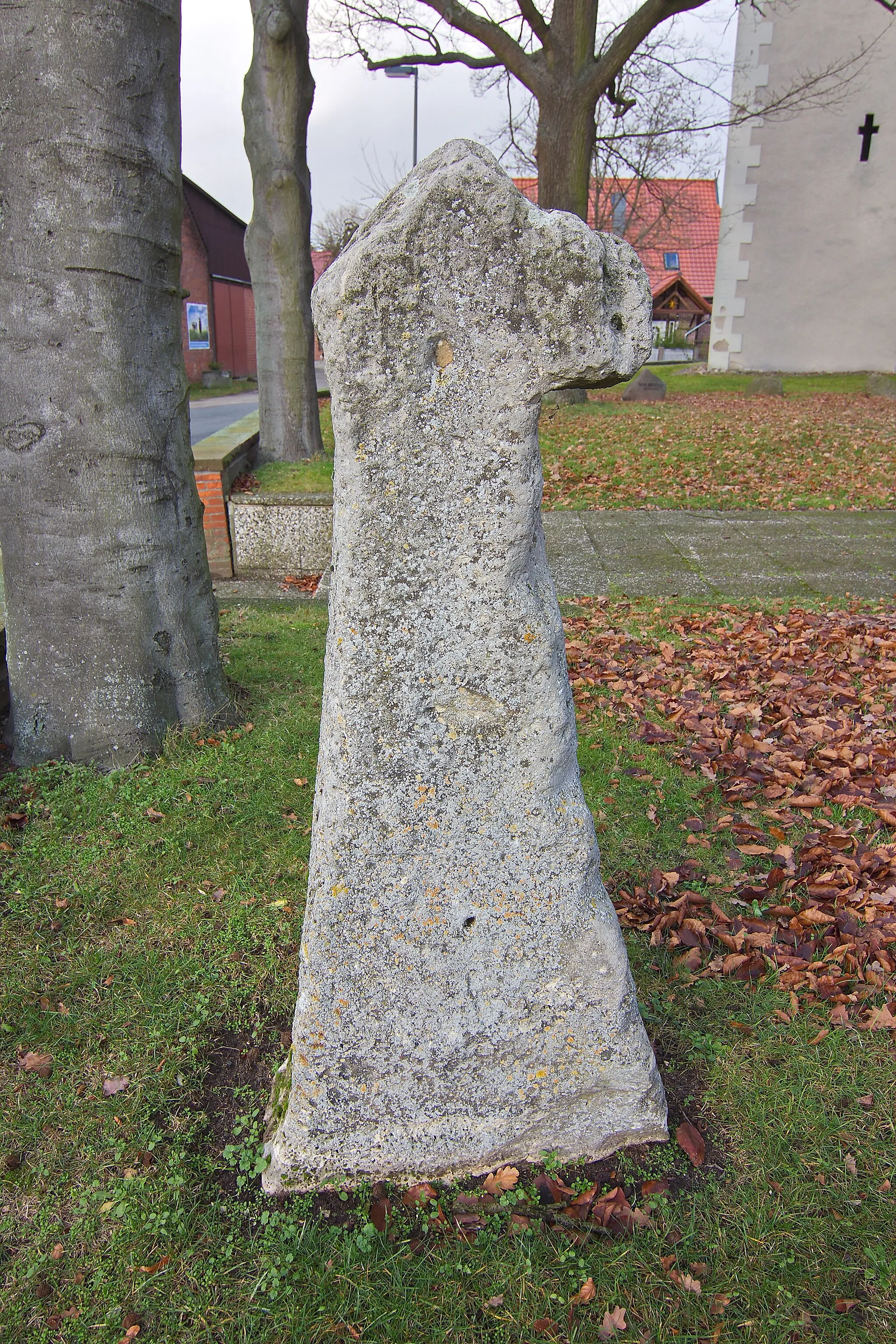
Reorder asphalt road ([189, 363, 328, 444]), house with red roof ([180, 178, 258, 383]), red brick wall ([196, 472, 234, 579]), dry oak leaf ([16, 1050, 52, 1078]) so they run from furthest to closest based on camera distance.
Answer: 1. house with red roof ([180, 178, 258, 383])
2. asphalt road ([189, 363, 328, 444])
3. red brick wall ([196, 472, 234, 579])
4. dry oak leaf ([16, 1050, 52, 1078])

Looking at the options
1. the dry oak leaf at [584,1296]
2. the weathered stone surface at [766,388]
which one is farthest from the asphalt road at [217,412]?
the dry oak leaf at [584,1296]

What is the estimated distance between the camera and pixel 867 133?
19.6 meters

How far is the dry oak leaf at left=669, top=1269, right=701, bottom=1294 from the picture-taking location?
1914mm

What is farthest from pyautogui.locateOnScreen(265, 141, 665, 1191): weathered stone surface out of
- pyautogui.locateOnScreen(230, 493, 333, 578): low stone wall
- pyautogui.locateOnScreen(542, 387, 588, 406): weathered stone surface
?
pyautogui.locateOnScreen(542, 387, 588, 406): weathered stone surface

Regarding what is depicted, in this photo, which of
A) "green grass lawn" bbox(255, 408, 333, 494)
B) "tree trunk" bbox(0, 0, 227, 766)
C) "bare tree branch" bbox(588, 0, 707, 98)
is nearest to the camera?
"tree trunk" bbox(0, 0, 227, 766)

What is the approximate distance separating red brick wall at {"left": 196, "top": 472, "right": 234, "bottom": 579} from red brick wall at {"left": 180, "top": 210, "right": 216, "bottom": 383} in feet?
87.3

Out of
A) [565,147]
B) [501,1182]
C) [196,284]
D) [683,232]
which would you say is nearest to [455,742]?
[501,1182]

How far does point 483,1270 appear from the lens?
1.95m

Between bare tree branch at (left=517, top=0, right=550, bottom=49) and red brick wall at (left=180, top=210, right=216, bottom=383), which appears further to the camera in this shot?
red brick wall at (left=180, top=210, right=216, bottom=383)

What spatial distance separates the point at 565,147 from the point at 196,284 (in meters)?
22.7

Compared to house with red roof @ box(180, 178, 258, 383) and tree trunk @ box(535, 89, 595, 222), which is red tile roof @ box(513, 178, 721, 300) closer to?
house with red roof @ box(180, 178, 258, 383)

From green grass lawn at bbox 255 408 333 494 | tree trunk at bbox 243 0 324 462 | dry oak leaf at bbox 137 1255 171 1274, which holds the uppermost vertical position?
tree trunk at bbox 243 0 324 462

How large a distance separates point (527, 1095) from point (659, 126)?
25368 mm

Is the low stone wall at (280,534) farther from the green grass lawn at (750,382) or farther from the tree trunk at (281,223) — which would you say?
the green grass lawn at (750,382)
